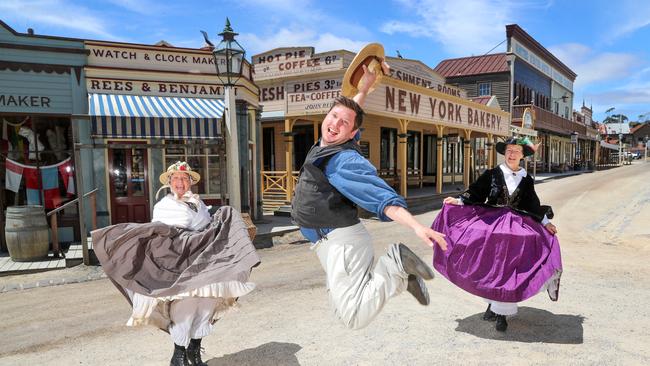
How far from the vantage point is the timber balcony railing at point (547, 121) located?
29766mm

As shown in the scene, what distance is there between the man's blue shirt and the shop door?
8724 millimetres

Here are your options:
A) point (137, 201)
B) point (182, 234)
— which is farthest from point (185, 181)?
point (137, 201)

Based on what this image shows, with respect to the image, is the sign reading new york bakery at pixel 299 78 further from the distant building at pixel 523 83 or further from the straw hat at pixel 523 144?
the distant building at pixel 523 83

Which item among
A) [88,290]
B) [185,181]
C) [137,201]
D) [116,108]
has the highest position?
[116,108]

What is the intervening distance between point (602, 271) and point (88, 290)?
7.55 m

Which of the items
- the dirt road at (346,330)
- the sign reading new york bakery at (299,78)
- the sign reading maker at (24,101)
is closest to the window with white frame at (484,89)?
the sign reading new york bakery at (299,78)

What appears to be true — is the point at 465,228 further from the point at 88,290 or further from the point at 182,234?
the point at 88,290

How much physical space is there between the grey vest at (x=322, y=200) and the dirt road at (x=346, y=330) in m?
1.54

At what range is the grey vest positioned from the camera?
2.59 metres

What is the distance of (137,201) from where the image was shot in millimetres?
10172

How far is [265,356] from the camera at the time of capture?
3.68 meters

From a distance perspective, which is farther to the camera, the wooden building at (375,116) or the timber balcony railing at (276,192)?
the timber balcony railing at (276,192)

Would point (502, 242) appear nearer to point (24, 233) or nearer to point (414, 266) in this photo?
point (414, 266)

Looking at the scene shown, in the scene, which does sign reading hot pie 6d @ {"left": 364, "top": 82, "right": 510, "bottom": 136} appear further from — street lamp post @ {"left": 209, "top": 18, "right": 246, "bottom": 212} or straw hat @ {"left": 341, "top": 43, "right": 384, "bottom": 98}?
straw hat @ {"left": 341, "top": 43, "right": 384, "bottom": 98}
